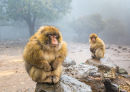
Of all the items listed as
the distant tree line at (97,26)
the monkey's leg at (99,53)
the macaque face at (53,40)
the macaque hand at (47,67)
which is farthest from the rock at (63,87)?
the distant tree line at (97,26)

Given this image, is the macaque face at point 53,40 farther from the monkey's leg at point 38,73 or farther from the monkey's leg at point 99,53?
the monkey's leg at point 99,53

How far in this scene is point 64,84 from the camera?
2723mm

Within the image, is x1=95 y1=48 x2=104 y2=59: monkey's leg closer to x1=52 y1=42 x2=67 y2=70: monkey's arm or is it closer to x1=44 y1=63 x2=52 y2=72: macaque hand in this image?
x1=52 y1=42 x2=67 y2=70: monkey's arm

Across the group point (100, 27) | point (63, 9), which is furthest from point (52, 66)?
point (100, 27)

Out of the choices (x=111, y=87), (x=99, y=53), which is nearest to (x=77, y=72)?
(x=111, y=87)

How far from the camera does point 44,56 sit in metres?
2.44

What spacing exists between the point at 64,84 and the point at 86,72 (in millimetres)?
A: 1281

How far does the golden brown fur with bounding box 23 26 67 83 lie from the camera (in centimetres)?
233

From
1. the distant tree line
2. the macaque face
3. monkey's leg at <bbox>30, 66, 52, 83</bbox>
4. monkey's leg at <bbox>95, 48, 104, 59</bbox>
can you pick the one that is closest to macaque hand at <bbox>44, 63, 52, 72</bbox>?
monkey's leg at <bbox>30, 66, 52, 83</bbox>

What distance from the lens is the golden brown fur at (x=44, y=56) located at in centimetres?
233

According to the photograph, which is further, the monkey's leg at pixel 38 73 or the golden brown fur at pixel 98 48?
the golden brown fur at pixel 98 48

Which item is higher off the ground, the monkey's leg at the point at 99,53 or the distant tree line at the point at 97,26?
the distant tree line at the point at 97,26

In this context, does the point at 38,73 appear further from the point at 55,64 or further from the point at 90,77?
the point at 90,77

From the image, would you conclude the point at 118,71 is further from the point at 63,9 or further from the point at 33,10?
the point at 63,9
